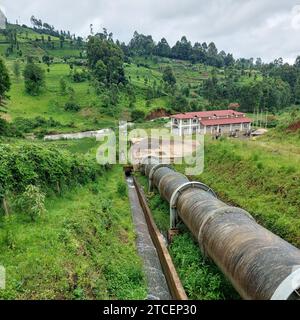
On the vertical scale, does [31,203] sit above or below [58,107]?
below

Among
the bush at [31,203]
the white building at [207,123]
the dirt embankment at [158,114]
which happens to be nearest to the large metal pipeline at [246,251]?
the bush at [31,203]

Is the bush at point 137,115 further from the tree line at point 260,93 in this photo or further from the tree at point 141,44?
the tree at point 141,44

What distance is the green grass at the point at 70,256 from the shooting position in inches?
374

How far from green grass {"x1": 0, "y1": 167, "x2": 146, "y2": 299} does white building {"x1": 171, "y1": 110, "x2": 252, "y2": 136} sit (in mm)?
51107

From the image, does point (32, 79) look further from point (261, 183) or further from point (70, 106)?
point (261, 183)

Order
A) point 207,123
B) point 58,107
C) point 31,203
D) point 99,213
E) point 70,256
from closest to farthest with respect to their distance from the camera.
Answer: point 70,256 → point 31,203 → point 99,213 → point 207,123 → point 58,107

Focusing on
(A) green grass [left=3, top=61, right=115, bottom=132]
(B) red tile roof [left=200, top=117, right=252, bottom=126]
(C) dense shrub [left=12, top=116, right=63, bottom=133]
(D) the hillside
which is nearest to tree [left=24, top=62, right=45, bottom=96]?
(A) green grass [left=3, top=61, right=115, bottom=132]

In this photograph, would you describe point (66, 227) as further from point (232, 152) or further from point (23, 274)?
point (232, 152)

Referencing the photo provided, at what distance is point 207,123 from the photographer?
219 feet

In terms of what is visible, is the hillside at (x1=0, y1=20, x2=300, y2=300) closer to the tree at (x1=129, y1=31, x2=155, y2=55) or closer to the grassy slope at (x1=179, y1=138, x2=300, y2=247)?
the grassy slope at (x1=179, y1=138, x2=300, y2=247)

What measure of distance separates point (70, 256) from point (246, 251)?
593 cm

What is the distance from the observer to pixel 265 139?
3809 centimetres

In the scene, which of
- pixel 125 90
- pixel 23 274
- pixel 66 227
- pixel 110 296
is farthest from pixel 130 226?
pixel 125 90

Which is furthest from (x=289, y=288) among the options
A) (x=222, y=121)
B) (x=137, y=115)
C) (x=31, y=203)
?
(x=137, y=115)
